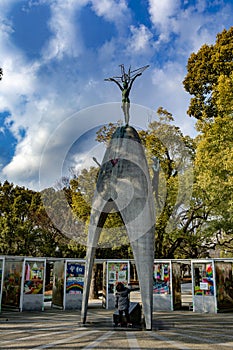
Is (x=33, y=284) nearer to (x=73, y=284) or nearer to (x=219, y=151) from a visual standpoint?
(x=73, y=284)

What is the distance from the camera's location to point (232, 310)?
15.5m

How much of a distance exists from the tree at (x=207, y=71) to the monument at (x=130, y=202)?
11.8m

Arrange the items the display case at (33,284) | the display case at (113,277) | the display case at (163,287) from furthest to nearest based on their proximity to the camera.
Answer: the display case at (113,277) < the display case at (163,287) < the display case at (33,284)

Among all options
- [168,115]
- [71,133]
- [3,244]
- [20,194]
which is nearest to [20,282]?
[71,133]

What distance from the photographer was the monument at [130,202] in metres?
9.61

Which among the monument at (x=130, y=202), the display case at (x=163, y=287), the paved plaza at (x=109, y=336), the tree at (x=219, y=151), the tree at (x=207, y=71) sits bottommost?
the paved plaza at (x=109, y=336)

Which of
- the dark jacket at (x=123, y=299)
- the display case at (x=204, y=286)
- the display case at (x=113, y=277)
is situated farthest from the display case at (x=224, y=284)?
the dark jacket at (x=123, y=299)

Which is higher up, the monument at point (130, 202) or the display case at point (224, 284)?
the monument at point (130, 202)

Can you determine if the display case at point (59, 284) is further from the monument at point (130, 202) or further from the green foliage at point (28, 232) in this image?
the green foliage at point (28, 232)

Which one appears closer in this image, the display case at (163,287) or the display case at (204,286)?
the display case at (204,286)

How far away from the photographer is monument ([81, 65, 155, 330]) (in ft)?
31.5

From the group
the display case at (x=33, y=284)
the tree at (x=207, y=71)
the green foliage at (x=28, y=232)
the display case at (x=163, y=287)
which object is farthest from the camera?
the green foliage at (x=28, y=232)

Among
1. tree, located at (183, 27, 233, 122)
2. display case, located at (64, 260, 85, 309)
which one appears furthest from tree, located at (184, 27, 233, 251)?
display case, located at (64, 260, 85, 309)

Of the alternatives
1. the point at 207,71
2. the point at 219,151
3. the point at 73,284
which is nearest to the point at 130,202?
the point at 219,151
